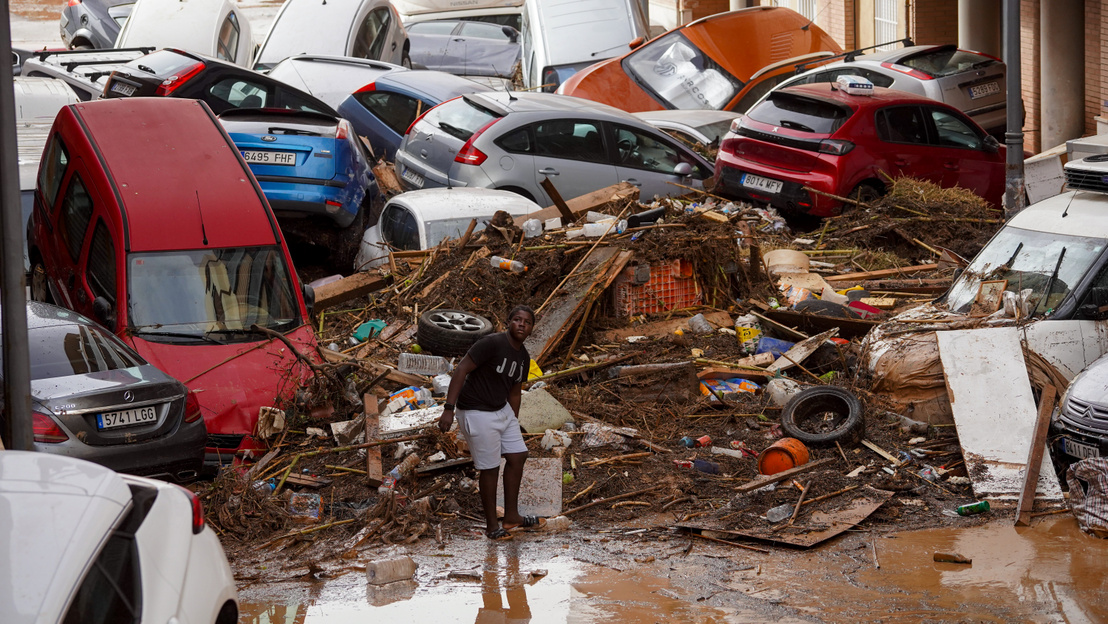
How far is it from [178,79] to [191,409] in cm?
949

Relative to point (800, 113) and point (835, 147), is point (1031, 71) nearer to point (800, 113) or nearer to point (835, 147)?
point (800, 113)

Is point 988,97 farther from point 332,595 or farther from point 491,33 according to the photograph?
point 332,595

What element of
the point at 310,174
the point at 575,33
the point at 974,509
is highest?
the point at 575,33

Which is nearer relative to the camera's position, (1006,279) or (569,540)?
(569,540)

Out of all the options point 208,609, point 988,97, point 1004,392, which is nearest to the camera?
point 208,609

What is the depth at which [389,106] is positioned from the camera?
55.4ft

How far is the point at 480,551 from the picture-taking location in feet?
22.7

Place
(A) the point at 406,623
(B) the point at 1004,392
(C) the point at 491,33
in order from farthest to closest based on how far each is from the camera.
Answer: (C) the point at 491,33
(B) the point at 1004,392
(A) the point at 406,623

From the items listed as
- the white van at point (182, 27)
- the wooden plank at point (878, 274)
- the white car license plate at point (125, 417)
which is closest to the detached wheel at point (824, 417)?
the wooden plank at point (878, 274)

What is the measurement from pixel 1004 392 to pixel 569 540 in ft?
11.1

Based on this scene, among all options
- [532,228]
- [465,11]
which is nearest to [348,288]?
[532,228]

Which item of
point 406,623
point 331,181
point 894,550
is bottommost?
point 894,550

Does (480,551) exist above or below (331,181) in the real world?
below

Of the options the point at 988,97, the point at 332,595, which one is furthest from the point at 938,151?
the point at 332,595
